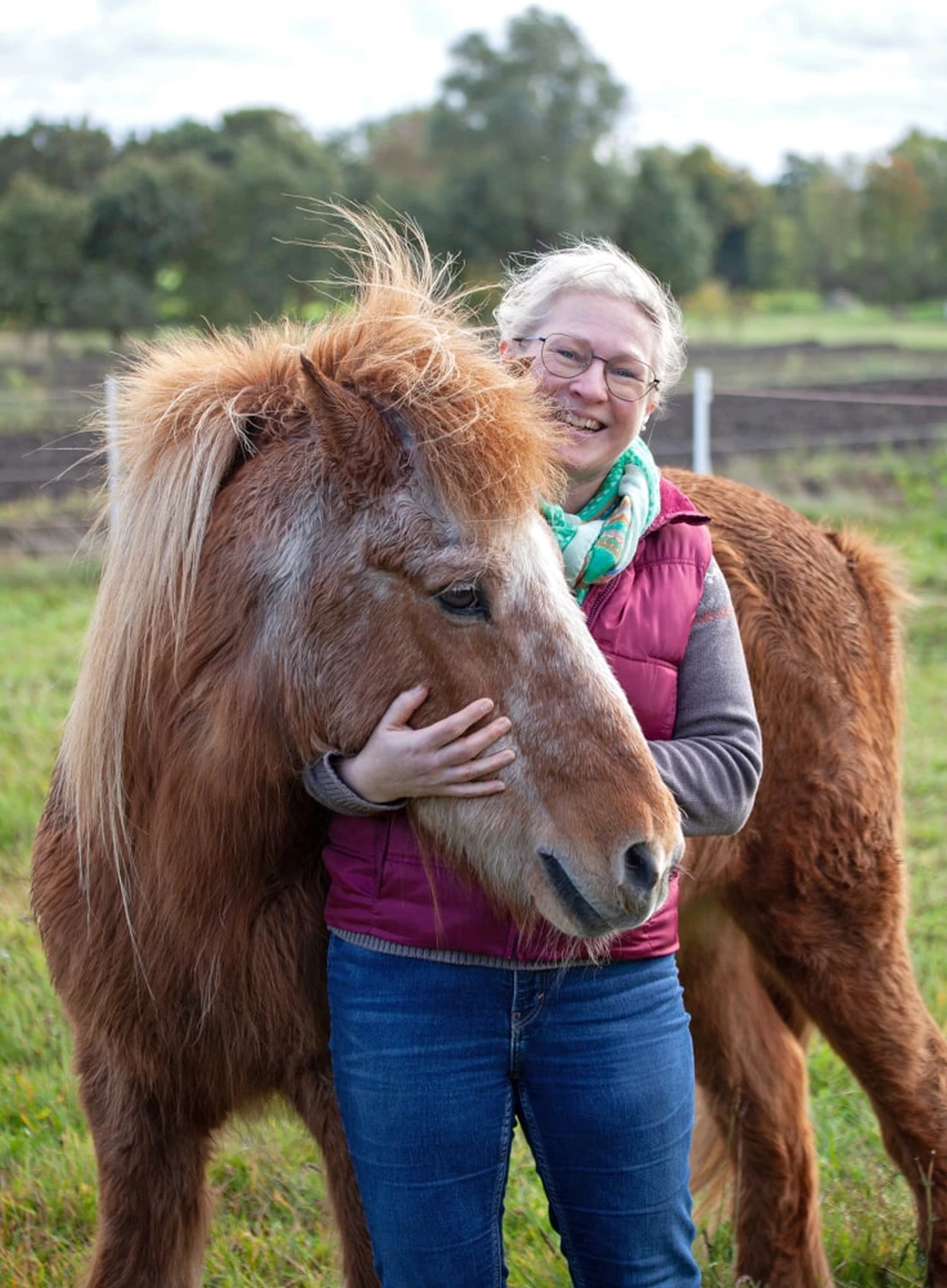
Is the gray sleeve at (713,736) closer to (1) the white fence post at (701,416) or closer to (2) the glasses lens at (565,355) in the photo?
(2) the glasses lens at (565,355)

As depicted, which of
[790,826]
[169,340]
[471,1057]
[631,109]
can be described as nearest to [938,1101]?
[790,826]

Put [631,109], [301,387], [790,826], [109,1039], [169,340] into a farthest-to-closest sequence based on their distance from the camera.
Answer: [631,109], [790,826], [169,340], [109,1039], [301,387]

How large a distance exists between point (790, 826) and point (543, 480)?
1317 mm

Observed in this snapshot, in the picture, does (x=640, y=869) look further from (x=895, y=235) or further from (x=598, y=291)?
(x=895, y=235)

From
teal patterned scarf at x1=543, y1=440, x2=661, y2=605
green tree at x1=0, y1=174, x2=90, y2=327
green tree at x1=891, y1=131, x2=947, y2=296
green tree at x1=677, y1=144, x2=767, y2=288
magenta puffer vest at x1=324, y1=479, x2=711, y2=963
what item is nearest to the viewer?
magenta puffer vest at x1=324, y1=479, x2=711, y2=963

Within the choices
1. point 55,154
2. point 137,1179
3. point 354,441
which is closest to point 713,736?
point 354,441

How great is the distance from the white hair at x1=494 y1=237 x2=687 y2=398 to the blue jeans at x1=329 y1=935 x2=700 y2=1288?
1164mm

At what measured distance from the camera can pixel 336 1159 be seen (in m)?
2.26

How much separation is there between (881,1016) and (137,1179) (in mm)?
1676

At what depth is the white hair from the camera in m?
2.27

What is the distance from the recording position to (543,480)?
1.96 metres

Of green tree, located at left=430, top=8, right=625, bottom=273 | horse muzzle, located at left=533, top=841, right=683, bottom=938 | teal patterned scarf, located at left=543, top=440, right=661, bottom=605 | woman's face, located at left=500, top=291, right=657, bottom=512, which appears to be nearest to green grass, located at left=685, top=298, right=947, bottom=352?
green tree, located at left=430, top=8, right=625, bottom=273

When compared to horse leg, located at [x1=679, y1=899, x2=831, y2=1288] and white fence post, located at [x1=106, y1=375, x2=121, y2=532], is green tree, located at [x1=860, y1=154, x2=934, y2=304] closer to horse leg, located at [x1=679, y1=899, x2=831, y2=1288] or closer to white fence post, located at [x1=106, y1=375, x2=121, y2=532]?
horse leg, located at [x1=679, y1=899, x2=831, y2=1288]

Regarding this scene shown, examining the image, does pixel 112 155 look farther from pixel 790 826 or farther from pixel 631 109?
pixel 790 826
